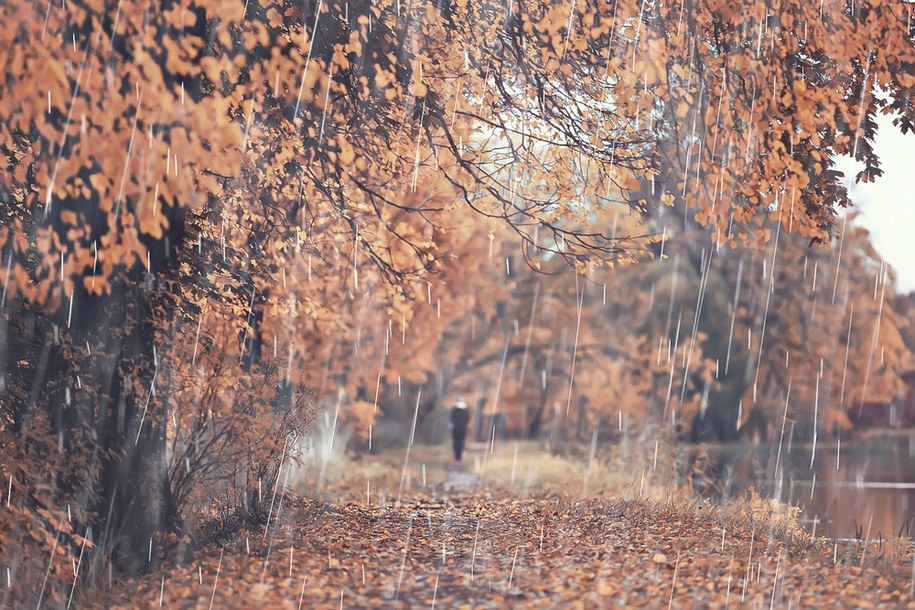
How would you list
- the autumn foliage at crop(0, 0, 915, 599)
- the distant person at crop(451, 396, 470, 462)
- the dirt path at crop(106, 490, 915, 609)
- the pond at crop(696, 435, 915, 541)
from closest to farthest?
the autumn foliage at crop(0, 0, 915, 599), the dirt path at crop(106, 490, 915, 609), the pond at crop(696, 435, 915, 541), the distant person at crop(451, 396, 470, 462)

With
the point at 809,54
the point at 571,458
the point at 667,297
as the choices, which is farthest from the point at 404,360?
the point at 809,54

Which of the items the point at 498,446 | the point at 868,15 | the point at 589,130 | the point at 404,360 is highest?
the point at 868,15

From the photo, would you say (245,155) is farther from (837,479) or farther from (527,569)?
(837,479)

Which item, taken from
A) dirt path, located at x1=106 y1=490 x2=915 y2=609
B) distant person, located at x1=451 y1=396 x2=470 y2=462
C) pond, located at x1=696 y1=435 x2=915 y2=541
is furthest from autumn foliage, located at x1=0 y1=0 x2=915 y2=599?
distant person, located at x1=451 y1=396 x2=470 y2=462

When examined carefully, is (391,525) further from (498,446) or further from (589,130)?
(498,446)

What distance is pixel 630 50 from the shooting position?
8594 millimetres

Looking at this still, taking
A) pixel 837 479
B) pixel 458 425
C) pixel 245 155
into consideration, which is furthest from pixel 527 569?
pixel 837 479

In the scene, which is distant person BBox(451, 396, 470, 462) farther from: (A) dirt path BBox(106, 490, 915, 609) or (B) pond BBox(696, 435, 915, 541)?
(A) dirt path BBox(106, 490, 915, 609)

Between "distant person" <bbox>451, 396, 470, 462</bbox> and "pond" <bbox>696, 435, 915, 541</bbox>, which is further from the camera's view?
"distant person" <bbox>451, 396, 470, 462</bbox>

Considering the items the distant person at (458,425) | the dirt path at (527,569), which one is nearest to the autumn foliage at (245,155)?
the dirt path at (527,569)

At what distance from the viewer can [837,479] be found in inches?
1005

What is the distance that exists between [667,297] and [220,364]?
15758 millimetres

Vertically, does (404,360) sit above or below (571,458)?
above

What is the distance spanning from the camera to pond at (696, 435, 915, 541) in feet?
49.3
